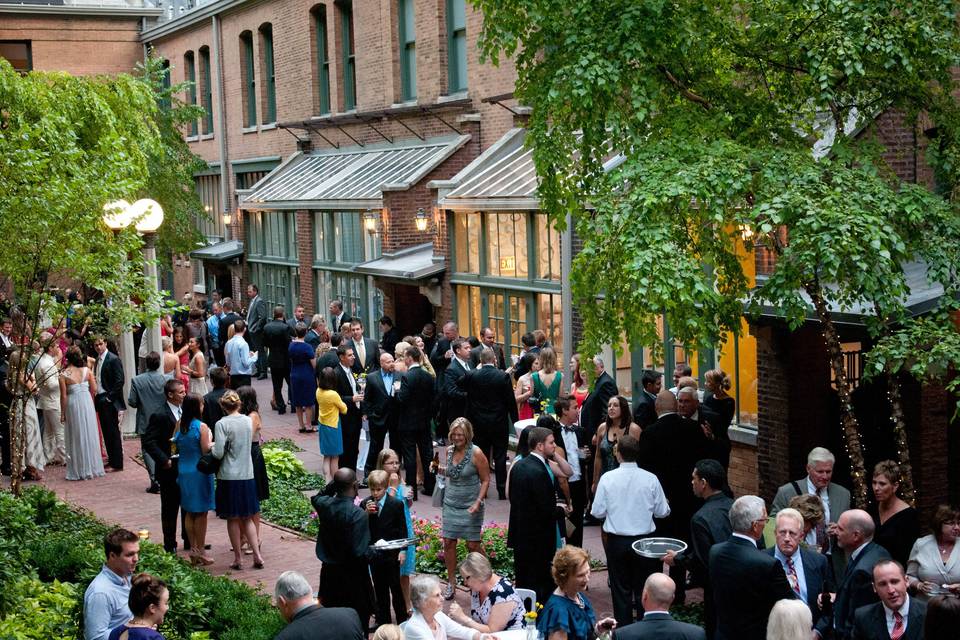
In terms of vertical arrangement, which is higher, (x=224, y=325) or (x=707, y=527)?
(x=224, y=325)

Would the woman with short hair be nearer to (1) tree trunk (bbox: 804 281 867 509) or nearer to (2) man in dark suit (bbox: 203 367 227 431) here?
(1) tree trunk (bbox: 804 281 867 509)

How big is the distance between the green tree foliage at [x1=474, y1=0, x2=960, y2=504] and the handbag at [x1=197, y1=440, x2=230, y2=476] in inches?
159

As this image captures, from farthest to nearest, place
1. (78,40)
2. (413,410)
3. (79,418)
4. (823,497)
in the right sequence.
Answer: (78,40), (79,418), (413,410), (823,497)

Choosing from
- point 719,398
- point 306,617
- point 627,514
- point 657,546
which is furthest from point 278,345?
point 306,617

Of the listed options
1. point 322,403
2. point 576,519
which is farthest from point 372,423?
point 576,519

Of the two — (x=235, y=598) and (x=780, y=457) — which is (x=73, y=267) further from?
(x=780, y=457)

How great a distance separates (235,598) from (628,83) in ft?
18.0

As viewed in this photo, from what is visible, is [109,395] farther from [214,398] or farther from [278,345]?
[214,398]

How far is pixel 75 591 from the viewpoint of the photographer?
8875 mm

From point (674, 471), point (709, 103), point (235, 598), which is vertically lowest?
point (235, 598)

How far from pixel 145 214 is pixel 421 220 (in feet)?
25.6

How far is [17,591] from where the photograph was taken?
23.7 feet

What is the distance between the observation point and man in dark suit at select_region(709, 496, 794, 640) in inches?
290

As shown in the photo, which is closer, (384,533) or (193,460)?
(384,533)
